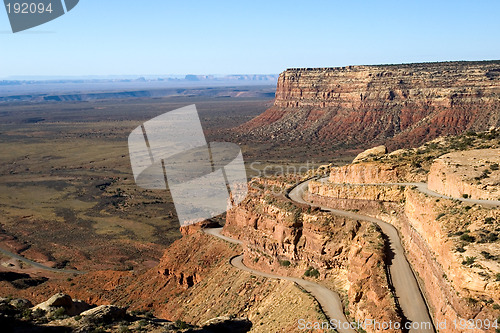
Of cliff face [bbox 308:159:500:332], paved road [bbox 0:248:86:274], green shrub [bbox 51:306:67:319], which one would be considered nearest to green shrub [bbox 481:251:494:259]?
cliff face [bbox 308:159:500:332]

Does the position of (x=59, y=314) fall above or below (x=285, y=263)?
above

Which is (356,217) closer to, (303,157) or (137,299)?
(137,299)

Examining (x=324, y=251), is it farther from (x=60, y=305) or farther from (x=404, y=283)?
(x=60, y=305)

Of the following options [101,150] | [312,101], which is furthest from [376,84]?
Answer: [101,150]

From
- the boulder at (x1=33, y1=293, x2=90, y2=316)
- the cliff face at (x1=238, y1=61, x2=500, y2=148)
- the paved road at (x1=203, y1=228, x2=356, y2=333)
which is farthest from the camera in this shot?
the cliff face at (x1=238, y1=61, x2=500, y2=148)

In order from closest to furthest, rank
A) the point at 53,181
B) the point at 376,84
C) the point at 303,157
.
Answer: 1. the point at 53,181
2. the point at 303,157
3. the point at 376,84

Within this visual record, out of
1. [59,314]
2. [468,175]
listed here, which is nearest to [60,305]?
[59,314]

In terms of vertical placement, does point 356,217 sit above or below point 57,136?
above

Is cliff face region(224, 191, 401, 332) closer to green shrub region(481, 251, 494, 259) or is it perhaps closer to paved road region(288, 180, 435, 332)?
paved road region(288, 180, 435, 332)

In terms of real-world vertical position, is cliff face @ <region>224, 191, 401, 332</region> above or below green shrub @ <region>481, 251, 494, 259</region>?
below
